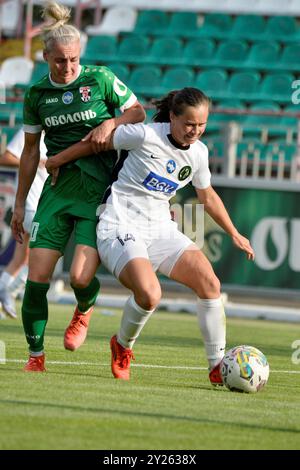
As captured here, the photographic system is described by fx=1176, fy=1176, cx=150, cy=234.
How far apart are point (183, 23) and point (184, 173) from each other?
58.3 feet

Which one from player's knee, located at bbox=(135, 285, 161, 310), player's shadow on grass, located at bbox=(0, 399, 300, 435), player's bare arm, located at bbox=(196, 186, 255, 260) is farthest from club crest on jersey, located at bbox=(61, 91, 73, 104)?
player's shadow on grass, located at bbox=(0, 399, 300, 435)

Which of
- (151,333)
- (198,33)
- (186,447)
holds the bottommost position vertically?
(151,333)

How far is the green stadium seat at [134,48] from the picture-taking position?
24.1 m

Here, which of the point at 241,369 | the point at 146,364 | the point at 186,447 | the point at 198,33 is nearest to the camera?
the point at 186,447

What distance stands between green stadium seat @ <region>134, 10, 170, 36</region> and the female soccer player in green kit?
56.6ft

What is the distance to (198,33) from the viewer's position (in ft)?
79.2

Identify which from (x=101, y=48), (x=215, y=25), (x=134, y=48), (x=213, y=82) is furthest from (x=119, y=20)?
(x=213, y=82)

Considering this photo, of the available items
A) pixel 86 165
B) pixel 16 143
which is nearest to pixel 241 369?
pixel 86 165

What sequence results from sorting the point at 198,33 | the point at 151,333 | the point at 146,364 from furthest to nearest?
1. the point at 198,33
2. the point at 151,333
3. the point at 146,364

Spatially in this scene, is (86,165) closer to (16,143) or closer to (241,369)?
(241,369)

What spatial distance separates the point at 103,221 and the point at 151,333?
181 inches

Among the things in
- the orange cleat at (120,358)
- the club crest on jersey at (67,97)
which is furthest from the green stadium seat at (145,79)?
the orange cleat at (120,358)

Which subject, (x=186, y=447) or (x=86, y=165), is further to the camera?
(x=86, y=165)

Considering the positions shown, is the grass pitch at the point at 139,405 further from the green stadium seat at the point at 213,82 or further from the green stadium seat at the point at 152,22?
the green stadium seat at the point at 152,22
